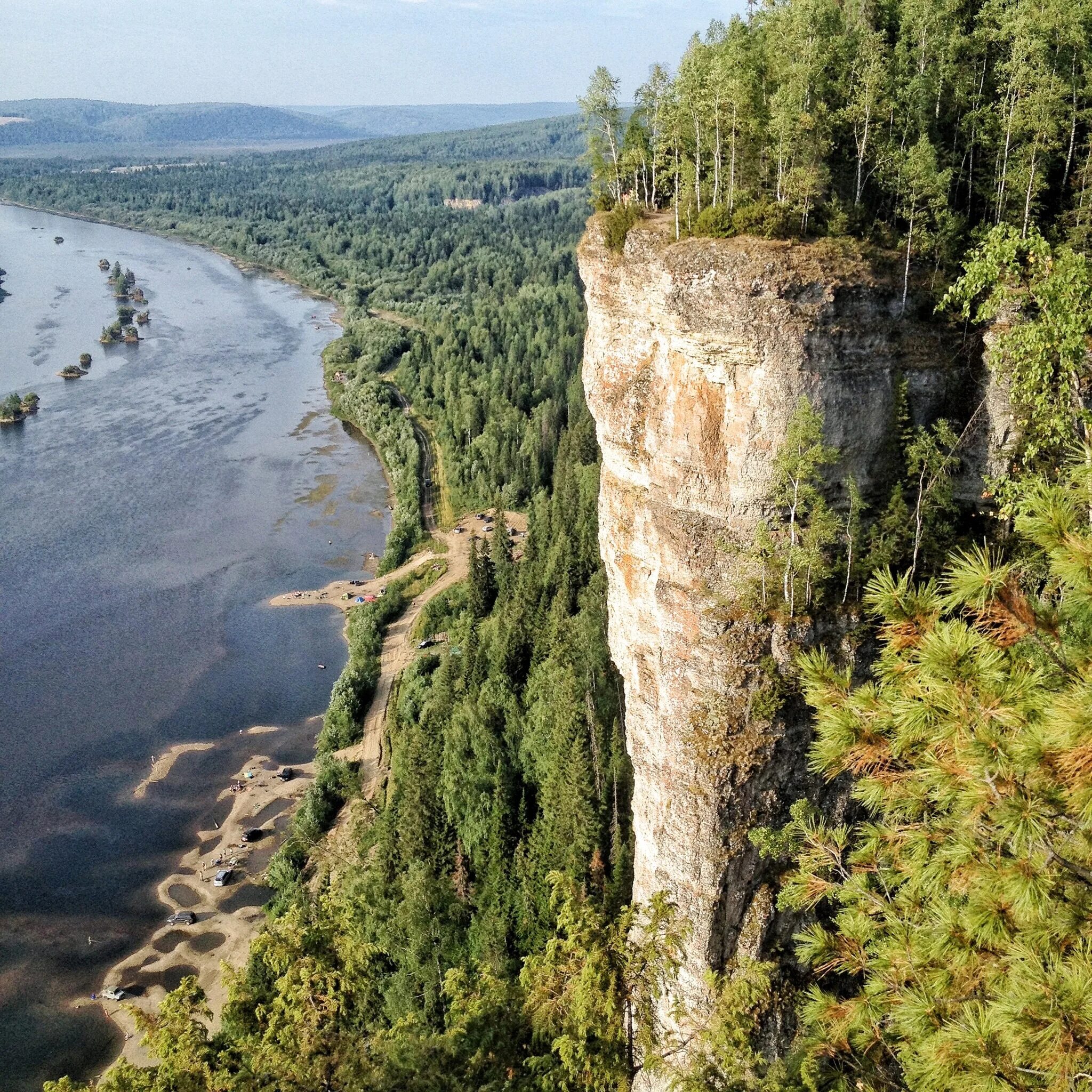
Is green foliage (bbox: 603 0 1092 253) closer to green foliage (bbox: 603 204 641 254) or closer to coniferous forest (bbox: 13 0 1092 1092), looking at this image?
coniferous forest (bbox: 13 0 1092 1092)

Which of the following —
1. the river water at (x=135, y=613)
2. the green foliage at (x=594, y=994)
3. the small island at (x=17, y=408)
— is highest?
the green foliage at (x=594, y=994)

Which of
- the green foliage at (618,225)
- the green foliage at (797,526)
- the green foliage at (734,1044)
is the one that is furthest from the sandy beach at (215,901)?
the green foliage at (618,225)

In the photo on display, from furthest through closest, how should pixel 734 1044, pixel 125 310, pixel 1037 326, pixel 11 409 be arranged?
pixel 125 310
pixel 11 409
pixel 734 1044
pixel 1037 326

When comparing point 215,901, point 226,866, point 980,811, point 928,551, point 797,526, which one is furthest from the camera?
point 226,866

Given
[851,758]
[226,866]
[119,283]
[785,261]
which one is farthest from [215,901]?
[119,283]

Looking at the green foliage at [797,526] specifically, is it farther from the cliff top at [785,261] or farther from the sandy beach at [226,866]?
the sandy beach at [226,866]

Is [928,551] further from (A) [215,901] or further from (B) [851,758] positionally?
(A) [215,901]

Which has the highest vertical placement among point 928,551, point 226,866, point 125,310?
point 928,551
